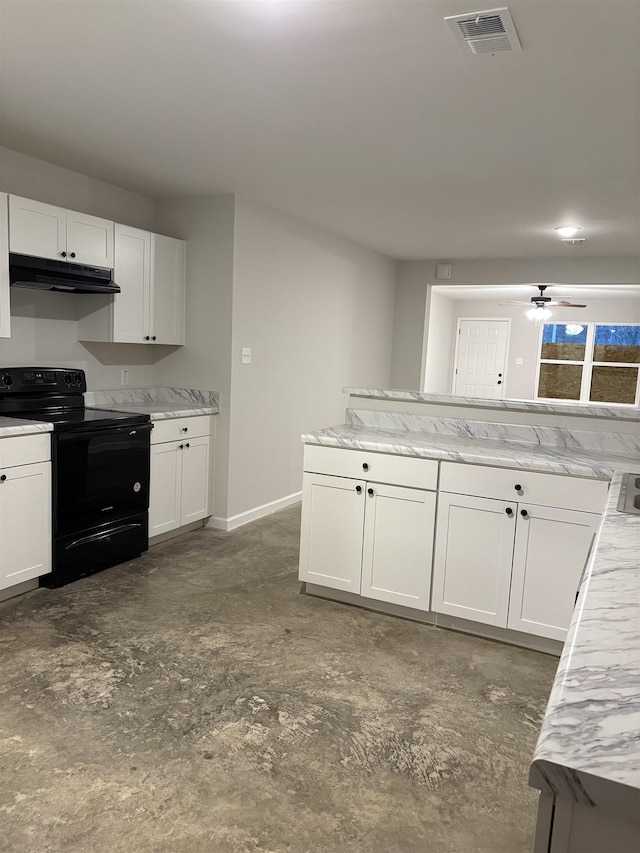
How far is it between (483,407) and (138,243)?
8.34ft

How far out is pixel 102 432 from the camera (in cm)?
367

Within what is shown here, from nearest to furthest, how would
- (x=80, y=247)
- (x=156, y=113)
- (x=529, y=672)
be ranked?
1. (x=529, y=672)
2. (x=156, y=113)
3. (x=80, y=247)

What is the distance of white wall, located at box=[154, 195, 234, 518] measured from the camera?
4.54 metres

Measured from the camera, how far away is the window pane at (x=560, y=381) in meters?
10.5

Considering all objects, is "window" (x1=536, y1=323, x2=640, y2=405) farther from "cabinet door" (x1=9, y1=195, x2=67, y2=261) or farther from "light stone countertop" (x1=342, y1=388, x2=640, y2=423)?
"cabinet door" (x1=9, y1=195, x2=67, y2=261)

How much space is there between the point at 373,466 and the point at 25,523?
1833 millimetres

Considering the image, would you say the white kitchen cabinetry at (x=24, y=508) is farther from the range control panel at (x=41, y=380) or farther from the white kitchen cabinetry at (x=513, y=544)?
the white kitchen cabinetry at (x=513, y=544)

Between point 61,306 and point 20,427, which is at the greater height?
point 61,306

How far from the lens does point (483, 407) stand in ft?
11.3

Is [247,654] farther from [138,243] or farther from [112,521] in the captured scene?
[138,243]

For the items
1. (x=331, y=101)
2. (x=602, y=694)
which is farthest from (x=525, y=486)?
(x=602, y=694)

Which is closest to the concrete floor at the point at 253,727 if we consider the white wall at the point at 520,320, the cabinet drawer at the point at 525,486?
the cabinet drawer at the point at 525,486

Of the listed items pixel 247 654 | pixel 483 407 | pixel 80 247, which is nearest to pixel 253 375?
pixel 80 247

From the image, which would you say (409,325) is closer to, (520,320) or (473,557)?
(520,320)
